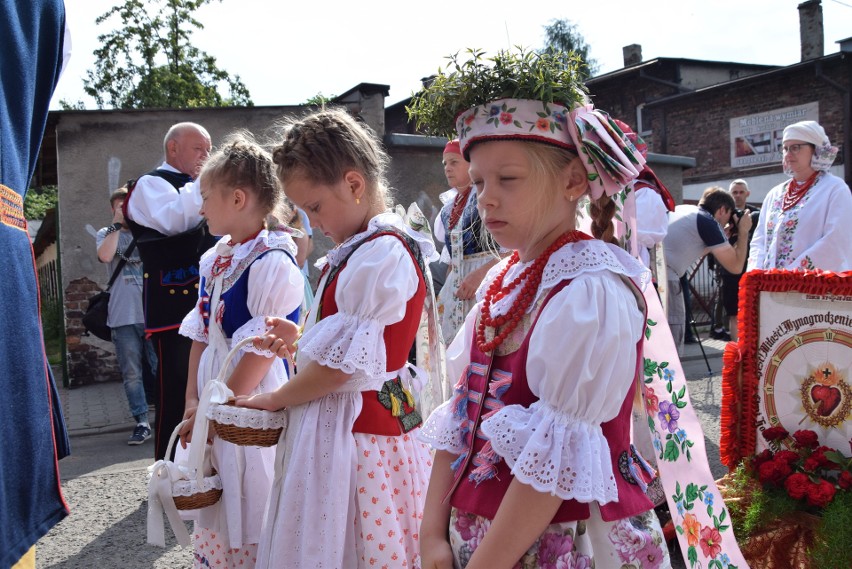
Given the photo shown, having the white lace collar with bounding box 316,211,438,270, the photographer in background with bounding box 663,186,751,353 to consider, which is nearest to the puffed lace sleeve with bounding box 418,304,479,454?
Answer: the white lace collar with bounding box 316,211,438,270

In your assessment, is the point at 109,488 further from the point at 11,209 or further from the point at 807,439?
the point at 11,209

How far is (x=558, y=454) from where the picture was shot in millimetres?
1425

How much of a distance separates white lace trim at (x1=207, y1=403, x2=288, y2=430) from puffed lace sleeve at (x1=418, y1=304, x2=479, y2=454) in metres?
0.63

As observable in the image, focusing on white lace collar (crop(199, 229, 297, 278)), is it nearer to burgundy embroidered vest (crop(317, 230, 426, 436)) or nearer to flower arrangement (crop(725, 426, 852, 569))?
burgundy embroidered vest (crop(317, 230, 426, 436))

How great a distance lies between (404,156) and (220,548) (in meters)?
8.29

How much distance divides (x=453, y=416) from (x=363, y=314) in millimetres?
565

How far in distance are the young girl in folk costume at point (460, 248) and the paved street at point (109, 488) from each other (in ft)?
5.65

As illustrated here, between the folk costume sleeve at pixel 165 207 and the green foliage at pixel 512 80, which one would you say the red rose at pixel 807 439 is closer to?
the green foliage at pixel 512 80

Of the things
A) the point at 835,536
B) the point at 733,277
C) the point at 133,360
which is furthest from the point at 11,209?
the point at 733,277

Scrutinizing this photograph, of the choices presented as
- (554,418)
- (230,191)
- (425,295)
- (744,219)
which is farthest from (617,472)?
(744,219)

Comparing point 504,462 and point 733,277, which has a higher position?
point 504,462

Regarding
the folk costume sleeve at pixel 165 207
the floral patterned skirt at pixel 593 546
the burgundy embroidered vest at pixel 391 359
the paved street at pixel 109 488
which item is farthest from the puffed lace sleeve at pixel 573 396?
the folk costume sleeve at pixel 165 207

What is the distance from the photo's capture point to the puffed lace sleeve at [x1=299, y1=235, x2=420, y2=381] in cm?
218

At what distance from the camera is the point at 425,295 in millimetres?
2598
